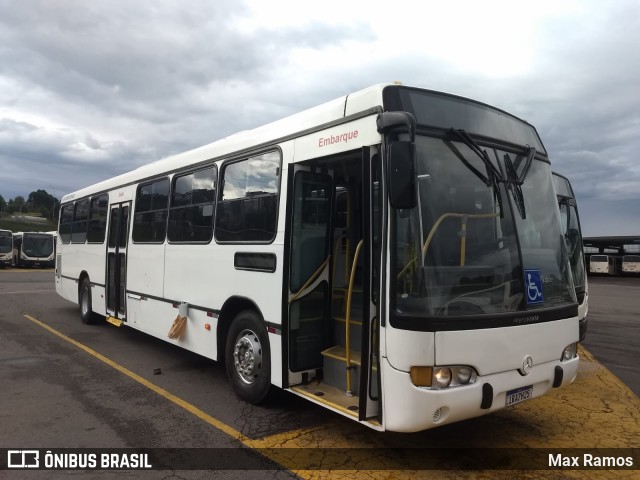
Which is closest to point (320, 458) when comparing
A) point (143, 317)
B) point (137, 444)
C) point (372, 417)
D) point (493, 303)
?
point (372, 417)

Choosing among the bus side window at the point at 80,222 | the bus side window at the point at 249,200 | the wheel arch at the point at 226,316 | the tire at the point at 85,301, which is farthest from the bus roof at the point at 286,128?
the tire at the point at 85,301

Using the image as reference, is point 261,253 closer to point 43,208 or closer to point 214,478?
point 214,478

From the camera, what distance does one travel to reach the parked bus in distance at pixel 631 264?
43.5 m

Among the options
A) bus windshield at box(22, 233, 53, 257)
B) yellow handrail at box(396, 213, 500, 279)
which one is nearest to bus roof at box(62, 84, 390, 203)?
yellow handrail at box(396, 213, 500, 279)

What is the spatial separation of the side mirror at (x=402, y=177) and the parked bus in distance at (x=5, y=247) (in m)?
37.6

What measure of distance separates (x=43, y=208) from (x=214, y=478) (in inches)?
4934

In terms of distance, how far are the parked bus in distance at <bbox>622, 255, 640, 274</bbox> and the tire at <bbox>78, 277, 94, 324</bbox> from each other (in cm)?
4585

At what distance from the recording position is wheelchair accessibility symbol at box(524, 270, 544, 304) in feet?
13.6

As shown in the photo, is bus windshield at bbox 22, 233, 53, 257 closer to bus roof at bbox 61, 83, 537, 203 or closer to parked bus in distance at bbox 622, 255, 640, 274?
bus roof at bbox 61, 83, 537, 203

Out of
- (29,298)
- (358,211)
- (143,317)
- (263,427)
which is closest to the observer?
(263,427)

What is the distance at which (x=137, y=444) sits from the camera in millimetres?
4523

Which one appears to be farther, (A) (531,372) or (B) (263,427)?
(B) (263,427)

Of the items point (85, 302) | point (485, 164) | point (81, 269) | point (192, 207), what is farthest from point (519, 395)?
point (81, 269)

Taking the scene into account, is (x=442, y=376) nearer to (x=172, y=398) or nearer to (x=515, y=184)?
(x=515, y=184)
